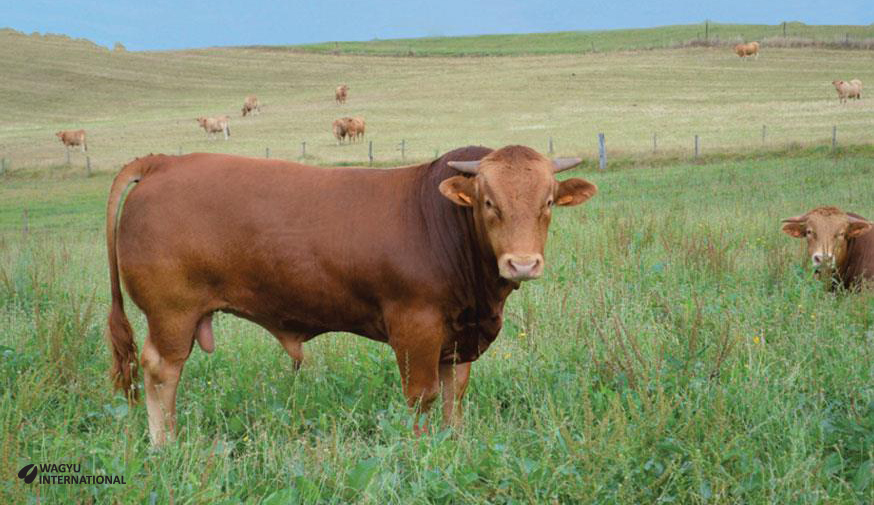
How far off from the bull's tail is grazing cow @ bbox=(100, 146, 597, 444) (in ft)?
0.04

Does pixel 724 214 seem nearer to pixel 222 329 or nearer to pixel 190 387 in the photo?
pixel 222 329

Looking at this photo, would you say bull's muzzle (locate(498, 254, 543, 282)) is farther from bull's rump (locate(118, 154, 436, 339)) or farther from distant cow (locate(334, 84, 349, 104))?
distant cow (locate(334, 84, 349, 104))

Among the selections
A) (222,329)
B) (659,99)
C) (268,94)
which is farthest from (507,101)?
(222,329)

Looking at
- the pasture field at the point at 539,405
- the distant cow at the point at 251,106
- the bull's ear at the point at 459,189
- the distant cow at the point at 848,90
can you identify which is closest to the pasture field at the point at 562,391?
the pasture field at the point at 539,405

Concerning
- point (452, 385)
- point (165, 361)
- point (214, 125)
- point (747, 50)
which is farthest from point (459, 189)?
point (747, 50)

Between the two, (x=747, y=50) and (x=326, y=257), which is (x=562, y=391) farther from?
(x=747, y=50)

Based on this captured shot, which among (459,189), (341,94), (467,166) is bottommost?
(459,189)

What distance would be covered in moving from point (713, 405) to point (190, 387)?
10.7ft

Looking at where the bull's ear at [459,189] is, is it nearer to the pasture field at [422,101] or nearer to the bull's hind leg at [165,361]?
the bull's hind leg at [165,361]

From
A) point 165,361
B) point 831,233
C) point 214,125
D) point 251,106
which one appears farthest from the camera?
point 251,106

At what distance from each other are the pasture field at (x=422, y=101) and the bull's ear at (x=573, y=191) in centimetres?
2248

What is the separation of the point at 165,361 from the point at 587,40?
85.7m

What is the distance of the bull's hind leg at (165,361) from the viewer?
4.64 meters

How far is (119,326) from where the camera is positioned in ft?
15.9
